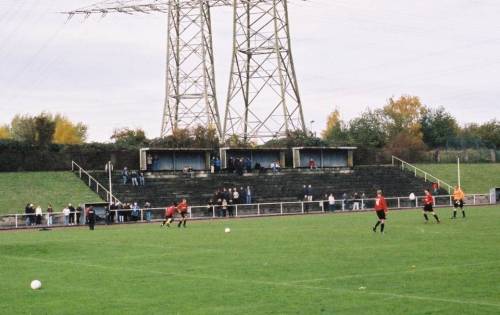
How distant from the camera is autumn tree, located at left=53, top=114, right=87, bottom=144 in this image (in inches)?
4754

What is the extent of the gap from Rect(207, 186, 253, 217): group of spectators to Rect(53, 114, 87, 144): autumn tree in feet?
188

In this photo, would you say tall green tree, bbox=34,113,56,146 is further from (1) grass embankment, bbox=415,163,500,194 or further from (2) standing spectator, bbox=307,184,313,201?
(1) grass embankment, bbox=415,163,500,194

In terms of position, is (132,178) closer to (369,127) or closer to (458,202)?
(458,202)

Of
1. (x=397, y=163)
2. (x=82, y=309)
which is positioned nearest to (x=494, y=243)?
(x=82, y=309)

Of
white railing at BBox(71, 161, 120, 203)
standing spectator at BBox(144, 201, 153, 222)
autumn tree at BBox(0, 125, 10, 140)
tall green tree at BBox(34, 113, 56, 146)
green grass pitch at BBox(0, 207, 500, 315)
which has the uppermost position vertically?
autumn tree at BBox(0, 125, 10, 140)

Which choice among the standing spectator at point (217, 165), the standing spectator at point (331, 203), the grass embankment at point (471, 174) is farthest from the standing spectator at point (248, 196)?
the grass embankment at point (471, 174)

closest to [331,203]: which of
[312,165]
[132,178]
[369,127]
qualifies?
[132,178]

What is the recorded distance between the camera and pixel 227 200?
64.1 metres

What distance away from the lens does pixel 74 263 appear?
85.7ft

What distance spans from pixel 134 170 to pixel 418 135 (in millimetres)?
57859

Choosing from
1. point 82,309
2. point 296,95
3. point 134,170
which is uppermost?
point 296,95

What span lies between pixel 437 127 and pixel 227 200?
66.7 meters

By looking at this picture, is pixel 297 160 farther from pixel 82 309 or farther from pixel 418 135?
pixel 82 309

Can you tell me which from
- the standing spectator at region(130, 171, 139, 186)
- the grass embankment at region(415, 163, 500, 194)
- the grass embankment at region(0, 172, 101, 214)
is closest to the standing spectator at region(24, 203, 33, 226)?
the grass embankment at region(0, 172, 101, 214)
